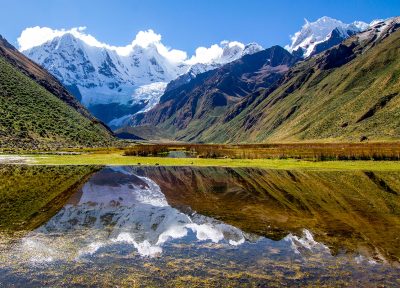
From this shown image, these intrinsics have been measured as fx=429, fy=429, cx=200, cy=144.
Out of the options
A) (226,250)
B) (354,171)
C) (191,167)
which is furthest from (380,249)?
(191,167)

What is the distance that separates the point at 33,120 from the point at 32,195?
12626cm

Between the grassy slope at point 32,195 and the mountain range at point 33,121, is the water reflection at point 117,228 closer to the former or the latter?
the grassy slope at point 32,195

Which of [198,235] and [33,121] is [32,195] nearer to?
[198,235]

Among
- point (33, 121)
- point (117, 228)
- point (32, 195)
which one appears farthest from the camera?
point (33, 121)

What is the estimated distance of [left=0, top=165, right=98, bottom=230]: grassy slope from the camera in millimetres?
30789

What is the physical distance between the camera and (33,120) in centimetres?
15925

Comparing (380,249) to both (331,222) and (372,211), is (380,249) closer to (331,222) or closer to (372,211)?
(331,222)

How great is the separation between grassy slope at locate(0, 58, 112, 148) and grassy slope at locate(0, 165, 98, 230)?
76179 millimetres

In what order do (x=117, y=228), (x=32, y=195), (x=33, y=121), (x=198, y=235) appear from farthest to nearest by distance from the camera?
(x=33, y=121) → (x=32, y=195) → (x=117, y=228) → (x=198, y=235)

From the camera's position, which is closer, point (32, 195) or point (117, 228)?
point (117, 228)

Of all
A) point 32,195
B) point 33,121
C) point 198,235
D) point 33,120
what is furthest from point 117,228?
point 33,120

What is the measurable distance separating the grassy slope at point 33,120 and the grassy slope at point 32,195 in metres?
76.2

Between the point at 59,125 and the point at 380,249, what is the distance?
16160cm

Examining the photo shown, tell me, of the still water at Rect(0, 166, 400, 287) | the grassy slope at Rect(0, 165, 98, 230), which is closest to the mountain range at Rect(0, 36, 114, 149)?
the grassy slope at Rect(0, 165, 98, 230)
